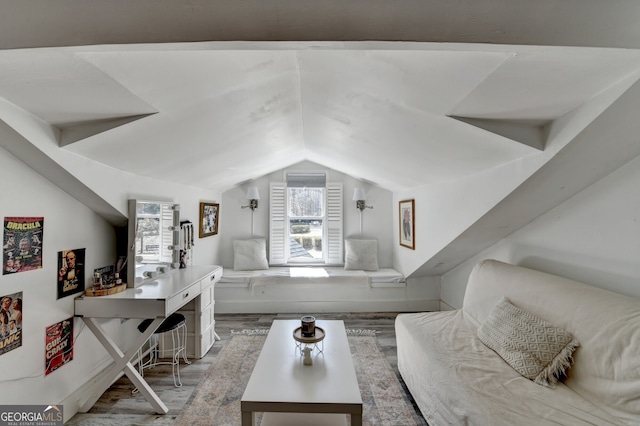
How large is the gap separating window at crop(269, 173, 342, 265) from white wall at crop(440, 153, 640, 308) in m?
2.62

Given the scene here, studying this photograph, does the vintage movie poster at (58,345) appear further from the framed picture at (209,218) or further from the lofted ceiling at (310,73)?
the framed picture at (209,218)

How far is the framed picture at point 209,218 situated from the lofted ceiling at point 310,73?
110cm

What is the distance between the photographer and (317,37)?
2.73 ft

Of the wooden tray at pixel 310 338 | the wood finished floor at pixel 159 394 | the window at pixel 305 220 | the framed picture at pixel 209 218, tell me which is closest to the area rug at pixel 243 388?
the wood finished floor at pixel 159 394

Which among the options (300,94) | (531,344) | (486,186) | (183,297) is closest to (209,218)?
(183,297)

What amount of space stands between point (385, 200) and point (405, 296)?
1.56 metres

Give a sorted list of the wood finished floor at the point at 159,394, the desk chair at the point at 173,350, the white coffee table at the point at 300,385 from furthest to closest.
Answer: the desk chair at the point at 173,350 < the wood finished floor at the point at 159,394 < the white coffee table at the point at 300,385

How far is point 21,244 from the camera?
1.55 m

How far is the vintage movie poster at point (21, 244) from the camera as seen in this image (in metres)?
1.48

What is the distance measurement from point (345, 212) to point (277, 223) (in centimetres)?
116

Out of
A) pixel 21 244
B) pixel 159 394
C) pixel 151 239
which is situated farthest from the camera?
pixel 151 239

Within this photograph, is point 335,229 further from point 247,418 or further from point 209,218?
point 247,418

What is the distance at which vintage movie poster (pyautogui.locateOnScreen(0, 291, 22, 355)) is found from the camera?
1451mm

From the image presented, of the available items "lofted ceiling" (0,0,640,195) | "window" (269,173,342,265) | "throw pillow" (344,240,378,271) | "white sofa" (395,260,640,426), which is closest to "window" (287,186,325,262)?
"window" (269,173,342,265)
